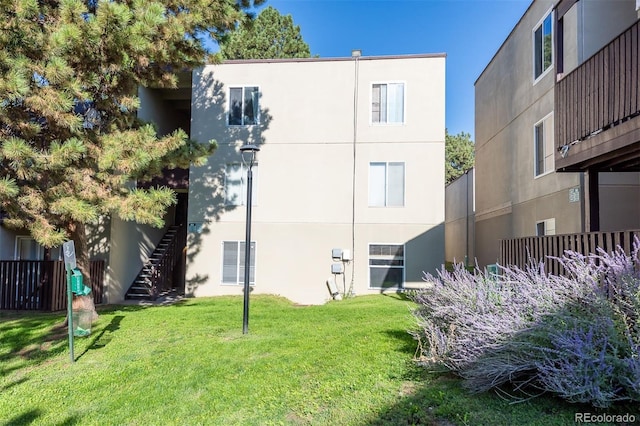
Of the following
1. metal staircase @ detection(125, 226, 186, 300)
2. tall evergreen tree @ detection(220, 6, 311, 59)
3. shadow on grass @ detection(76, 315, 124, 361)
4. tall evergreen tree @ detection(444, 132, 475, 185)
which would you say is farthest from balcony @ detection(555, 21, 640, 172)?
tall evergreen tree @ detection(444, 132, 475, 185)

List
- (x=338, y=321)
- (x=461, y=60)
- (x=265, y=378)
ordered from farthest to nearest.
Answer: (x=461, y=60) < (x=338, y=321) < (x=265, y=378)

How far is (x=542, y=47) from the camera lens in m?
10.3

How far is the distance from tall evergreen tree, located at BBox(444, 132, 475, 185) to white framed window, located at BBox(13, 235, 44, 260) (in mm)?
33191

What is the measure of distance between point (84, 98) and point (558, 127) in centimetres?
804

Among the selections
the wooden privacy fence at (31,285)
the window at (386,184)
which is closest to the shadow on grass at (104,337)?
the wooden privacy fence at (31,285)

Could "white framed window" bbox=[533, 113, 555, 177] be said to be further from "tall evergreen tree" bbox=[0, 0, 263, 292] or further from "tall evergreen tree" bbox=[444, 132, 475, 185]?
"tall evergreen tree" bbox=[444, 132, 475, 185]

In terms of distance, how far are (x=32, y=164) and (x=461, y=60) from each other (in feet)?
51.0

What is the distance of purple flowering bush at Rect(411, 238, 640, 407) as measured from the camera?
315 centimetres

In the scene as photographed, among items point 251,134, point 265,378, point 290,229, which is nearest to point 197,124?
point 251,134

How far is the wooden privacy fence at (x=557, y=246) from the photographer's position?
4707 millimetres

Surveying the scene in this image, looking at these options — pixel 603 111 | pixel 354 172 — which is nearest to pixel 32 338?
pixel 354 172

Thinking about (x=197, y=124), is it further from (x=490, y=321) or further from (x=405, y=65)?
(x=490, y=321)

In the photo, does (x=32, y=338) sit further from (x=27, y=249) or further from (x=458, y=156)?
(x=458, y=156)

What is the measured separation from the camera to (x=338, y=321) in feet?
26.5
